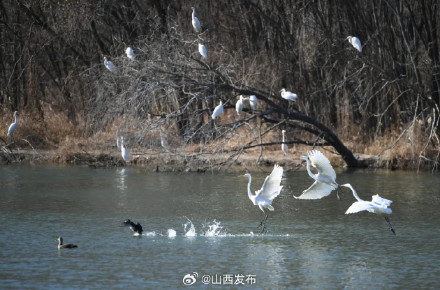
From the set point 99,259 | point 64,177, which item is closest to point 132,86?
point 64,177

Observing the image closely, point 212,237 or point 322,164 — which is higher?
point 322,164

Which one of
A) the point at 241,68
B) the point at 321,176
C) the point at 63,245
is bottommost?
the point at 63,245

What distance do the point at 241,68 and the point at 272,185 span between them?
25.9ft

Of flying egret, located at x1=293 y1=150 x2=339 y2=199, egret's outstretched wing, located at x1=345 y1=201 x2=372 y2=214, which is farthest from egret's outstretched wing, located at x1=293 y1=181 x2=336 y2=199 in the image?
egret's outstretched wing, located at x1=345 y1=201 x2=372 y2=214

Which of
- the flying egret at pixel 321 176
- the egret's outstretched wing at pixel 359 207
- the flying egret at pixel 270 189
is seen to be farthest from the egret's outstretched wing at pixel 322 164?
the egret's outstretched wing at pixel 359 207

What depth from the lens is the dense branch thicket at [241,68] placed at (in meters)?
15.6

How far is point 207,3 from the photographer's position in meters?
20.3

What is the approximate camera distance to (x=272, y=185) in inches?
401

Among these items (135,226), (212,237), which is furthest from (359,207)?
(135,226)

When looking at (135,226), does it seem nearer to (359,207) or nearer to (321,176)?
(321,176)

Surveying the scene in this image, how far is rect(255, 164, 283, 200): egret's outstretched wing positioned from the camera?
10.0 meters

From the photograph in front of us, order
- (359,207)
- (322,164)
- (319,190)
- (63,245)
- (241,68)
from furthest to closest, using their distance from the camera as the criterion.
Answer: (241,68) → (319,190) → (322,164) → (63,245) → (359,207)

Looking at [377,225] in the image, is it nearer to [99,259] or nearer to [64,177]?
[99,259]

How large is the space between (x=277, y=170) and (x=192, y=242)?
1.30 metres
